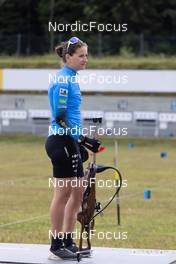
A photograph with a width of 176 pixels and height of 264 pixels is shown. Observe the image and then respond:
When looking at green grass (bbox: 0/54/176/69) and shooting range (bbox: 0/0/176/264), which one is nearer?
shooting range (bbox: 0/0/176/264)

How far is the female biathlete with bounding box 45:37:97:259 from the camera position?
852 cm

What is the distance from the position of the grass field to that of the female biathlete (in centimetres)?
231

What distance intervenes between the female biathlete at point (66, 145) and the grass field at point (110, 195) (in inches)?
90.9

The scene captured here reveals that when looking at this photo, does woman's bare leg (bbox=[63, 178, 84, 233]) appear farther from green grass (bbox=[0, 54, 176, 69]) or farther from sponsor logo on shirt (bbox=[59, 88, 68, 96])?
green grass (bbox=[0, 54, 176, 69])

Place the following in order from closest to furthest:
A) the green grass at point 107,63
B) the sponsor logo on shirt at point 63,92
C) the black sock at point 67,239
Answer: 1. the sponsor logo on shirt at point 63,92
2. the black sock at point 67,239
3. the green grass at point 107,63

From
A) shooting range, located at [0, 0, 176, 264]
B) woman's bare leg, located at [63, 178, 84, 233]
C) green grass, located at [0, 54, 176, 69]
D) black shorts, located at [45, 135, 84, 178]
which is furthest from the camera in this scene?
green grass, located at [0, 54, 176, 69]

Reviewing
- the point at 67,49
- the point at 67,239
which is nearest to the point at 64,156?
the point at 67,239

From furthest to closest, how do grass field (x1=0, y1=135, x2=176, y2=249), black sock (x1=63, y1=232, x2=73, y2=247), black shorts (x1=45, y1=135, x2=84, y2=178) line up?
grass field (x1=0, y1=135, x2=176, y2=249) < black sock (x1=63, y1=232, x2=73, y2=247) < black shorts (x1=45, y1=135, x2=84, y2=178)

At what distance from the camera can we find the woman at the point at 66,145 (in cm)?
852

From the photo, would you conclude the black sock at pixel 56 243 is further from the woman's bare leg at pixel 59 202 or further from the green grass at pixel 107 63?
the green grass at pixel 107 63

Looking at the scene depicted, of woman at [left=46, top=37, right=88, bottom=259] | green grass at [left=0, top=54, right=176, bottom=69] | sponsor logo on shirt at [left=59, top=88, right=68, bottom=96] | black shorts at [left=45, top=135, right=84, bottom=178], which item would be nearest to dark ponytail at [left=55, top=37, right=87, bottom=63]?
woman at [left=46, top=37, right=88, bottom=259]

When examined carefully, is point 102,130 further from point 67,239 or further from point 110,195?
point 110,195

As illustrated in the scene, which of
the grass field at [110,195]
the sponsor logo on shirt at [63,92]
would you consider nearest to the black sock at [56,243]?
the sponsor logo on shirt at [63,92]

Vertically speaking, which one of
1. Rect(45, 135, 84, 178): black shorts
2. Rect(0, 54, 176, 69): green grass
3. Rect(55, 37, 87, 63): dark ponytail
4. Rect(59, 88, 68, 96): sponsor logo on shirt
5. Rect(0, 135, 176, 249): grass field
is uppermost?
Rect(0, 54, 176, 69): green grass
